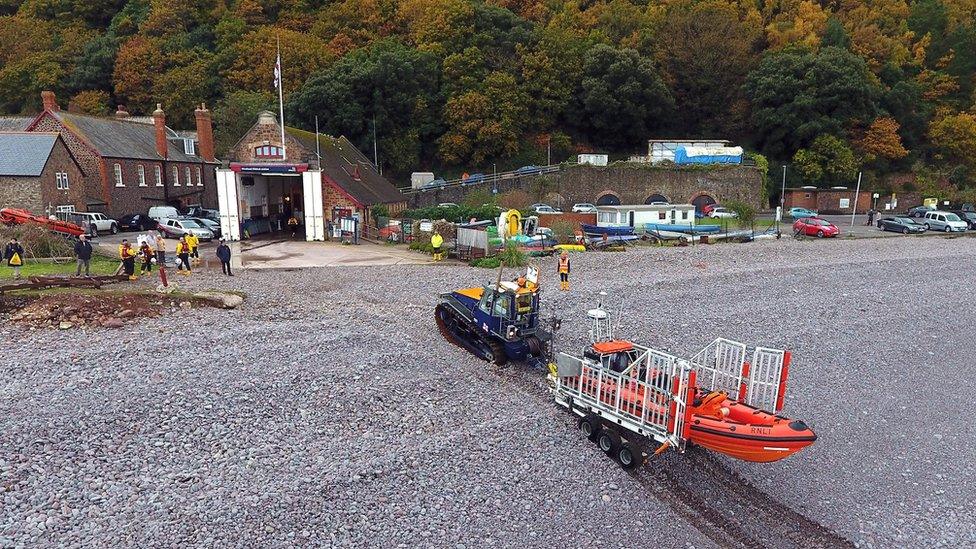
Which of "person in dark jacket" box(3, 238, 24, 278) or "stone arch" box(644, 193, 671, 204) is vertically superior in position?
"stone arch" box(644, 193, 671, 204)

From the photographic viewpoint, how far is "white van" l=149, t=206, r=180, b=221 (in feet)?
120

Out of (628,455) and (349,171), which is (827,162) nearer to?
(349,171)

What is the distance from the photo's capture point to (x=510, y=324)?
42.9 feet

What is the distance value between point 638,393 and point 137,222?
34.7m

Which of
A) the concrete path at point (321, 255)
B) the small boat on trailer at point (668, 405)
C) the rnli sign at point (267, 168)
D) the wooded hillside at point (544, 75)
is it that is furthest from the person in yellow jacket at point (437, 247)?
the wooded hillside at point (544, 75)

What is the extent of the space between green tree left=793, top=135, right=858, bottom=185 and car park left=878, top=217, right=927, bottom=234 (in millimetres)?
12062

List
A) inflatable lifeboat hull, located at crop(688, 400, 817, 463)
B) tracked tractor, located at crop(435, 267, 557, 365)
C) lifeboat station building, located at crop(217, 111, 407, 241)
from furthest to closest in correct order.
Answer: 1. lifeboat station building, located at crop(217, 111, 407, 241)
2. tracked tractor, located at crop(435, 267, 557, 365)
3. inflatable lifeboat hull, located at crop(688, 400, 817, 463)

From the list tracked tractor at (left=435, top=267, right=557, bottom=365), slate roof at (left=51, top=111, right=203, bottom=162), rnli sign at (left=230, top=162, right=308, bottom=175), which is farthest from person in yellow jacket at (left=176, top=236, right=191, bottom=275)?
slate roof at (left=51, top=111, right=203, bottom=162)

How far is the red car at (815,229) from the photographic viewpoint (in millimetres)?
34969

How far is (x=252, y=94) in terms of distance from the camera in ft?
162

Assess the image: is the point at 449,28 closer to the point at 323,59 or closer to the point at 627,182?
the point at 323,59

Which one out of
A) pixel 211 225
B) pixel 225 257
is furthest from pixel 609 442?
pixel 211 225

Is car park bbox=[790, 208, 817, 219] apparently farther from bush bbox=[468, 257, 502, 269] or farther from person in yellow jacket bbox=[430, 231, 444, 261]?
person in yellow jacket bbox=[430, 231, 444, 261]

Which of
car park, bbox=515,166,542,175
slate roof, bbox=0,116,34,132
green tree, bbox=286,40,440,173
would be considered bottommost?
car park, bbox=515,166,542,175
